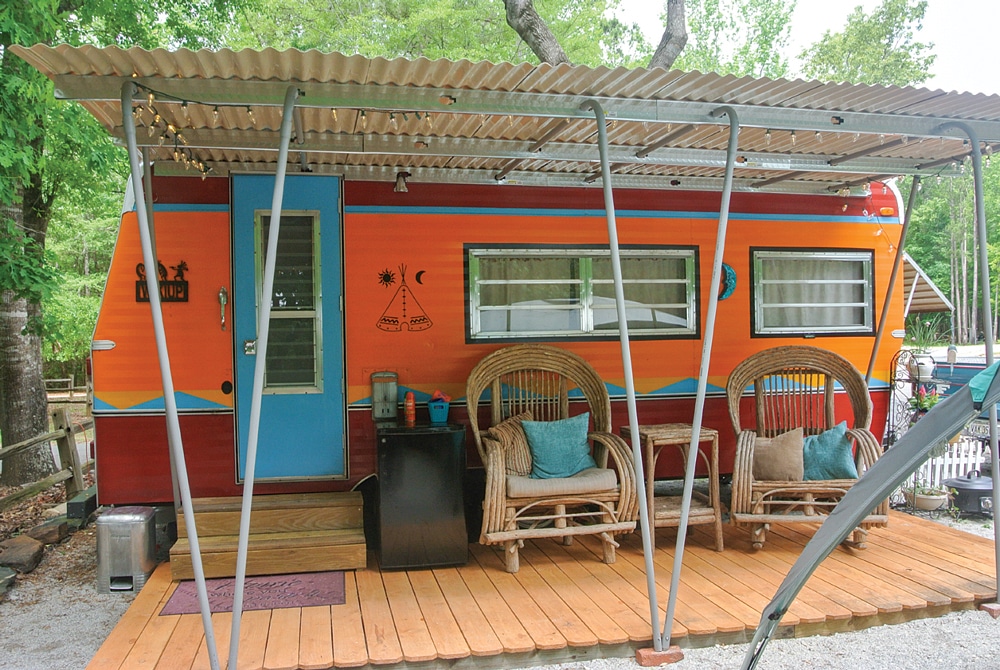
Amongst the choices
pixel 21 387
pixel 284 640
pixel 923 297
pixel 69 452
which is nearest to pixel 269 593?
pixel 284 640

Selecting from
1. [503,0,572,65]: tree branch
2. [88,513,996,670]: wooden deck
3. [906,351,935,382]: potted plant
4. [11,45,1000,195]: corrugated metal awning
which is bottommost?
[88,513,996,670]: wooden deck

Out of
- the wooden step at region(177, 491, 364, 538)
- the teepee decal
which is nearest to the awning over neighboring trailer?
the teepee decal

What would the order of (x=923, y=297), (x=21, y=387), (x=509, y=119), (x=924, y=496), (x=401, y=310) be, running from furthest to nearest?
(x=923, y=297) → (x=21, y=387) → (x=924, y=496) → (x=401, y=310) → (x=509, y=119)

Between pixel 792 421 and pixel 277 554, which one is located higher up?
pixel 792 421

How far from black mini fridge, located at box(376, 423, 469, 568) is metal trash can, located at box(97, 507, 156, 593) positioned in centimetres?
146

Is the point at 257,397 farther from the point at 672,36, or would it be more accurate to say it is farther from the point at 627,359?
the point at 672,36

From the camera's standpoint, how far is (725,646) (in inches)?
149

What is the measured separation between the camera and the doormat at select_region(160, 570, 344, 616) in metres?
4.13

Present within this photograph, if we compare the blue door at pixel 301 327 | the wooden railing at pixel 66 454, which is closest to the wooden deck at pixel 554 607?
the blue door at pixel 301 327

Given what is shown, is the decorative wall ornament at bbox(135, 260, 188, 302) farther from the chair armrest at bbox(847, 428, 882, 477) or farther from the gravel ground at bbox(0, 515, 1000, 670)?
the chair armrest at bbox(847, 428, 882, 477)

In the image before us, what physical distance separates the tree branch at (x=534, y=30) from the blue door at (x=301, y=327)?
22.6 feet

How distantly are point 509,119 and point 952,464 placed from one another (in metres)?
5.23

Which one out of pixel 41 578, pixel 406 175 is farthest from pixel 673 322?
pixel 41 578

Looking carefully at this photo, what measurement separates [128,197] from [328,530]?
8.20ft
